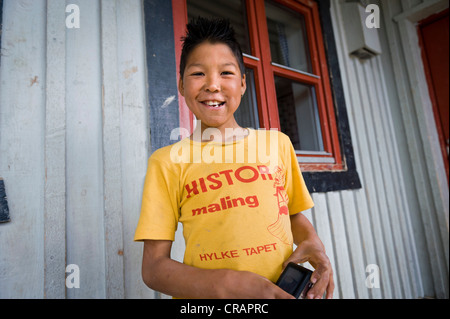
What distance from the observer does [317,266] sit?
76 cm

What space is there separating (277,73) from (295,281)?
61.1 inches

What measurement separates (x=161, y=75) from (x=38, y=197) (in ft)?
2.52

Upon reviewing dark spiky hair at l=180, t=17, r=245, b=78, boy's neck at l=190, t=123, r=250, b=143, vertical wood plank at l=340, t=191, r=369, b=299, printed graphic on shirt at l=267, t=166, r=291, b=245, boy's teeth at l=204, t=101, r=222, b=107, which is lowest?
vertical wood plank at l=340, t=191, r=369, b=299

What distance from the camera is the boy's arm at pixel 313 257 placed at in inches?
27.8

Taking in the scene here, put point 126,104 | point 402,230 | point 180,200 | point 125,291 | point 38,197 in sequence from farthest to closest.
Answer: point 402,230
point 126,104
point 125,291
point 38,197
point 180,200

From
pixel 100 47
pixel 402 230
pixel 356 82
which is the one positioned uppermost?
pixel 356 82

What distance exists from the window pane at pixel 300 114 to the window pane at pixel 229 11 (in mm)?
464

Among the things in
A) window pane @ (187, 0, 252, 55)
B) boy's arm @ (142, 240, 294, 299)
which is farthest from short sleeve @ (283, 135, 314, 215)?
window pane @ (187, 0, 252, 55)

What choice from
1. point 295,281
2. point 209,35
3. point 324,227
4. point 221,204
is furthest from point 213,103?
point 324,227

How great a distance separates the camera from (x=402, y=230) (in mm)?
2365

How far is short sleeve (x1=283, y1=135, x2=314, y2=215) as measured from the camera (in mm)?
943

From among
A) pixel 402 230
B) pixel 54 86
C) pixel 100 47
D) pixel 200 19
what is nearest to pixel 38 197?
pixel 54 86

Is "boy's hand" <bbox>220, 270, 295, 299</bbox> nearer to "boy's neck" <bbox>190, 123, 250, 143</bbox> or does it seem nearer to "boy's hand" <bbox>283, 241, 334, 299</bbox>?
"boy's hand" <bbox>283, 241, 334, 299</bbox>

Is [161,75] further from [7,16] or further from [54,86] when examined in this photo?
[7,16]
